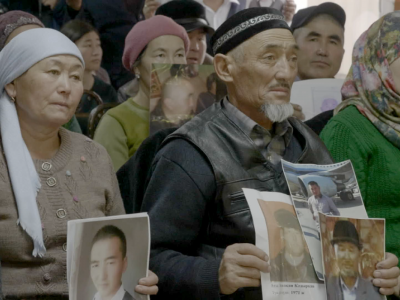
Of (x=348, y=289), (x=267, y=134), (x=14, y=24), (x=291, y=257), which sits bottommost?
(x=348, y=289)

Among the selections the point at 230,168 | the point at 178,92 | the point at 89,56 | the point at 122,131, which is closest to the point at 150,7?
the point at 89,56

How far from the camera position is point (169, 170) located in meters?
2.21

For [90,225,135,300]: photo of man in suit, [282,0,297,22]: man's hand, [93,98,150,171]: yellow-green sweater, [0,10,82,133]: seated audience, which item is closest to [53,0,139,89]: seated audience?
[93,98,150,171]: yellow-green sweater

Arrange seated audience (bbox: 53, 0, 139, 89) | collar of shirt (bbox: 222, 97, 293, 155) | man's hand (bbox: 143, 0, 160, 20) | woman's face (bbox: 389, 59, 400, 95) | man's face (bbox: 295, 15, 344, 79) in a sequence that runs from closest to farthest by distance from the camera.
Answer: collar of shirt (bbox: 222, 97, 293, 155) < woman's face (bbox: 389, 59, 400, 95) < seated audience (bbox: 53, 0, 139, 89) < man's hand (bbox: 143, 0, 160, 20) < man's face (bbox: 295, 15, 344, 79)

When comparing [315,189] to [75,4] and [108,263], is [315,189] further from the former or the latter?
[75,4]

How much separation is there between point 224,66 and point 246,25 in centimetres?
17

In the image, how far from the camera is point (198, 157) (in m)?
2.22

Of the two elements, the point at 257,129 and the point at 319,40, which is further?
the point at 319,40

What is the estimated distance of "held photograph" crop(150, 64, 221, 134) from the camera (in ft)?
10.7

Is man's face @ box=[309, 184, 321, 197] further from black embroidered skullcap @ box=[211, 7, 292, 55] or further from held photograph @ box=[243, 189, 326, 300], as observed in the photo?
black embroidered skullcap @ box=[211, 7, 292, 55]

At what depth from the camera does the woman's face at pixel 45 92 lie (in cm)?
209

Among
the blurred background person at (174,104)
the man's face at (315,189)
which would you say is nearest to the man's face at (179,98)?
the blurred background person at (174,104)

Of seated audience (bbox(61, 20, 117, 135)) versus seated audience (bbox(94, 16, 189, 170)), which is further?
seated audience (bbox(61, 20, 117, 135))

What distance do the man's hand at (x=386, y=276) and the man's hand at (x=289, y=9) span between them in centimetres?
219
